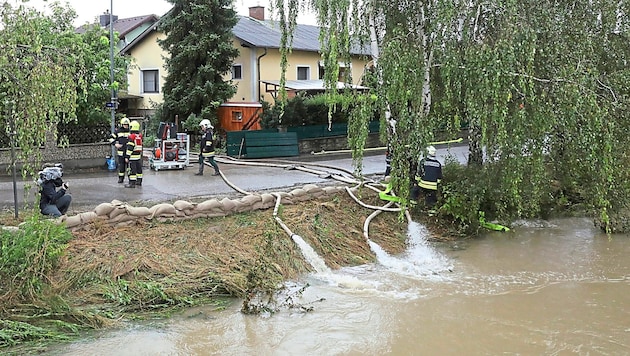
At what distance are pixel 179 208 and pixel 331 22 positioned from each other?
393cm

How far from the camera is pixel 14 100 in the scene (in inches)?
229

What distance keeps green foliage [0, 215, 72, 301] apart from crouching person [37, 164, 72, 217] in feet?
5.46

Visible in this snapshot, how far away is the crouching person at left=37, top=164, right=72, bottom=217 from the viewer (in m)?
8.87

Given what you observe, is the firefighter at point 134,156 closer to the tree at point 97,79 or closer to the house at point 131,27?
the tree at point 97,79

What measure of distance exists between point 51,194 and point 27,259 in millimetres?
2423

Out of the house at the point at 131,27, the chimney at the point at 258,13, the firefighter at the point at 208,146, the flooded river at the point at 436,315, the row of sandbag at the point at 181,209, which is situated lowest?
the flooded river at the point at 436,315

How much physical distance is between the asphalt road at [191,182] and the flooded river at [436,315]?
12.5 feet

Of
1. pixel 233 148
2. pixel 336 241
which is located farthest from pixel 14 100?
pixel 233 148

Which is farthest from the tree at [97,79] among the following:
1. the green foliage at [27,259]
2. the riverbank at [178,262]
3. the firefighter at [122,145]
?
the green foliage at [27,259]

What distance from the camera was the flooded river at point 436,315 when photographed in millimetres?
6465

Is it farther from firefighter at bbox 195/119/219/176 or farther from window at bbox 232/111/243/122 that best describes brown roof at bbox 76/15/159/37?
firefighter at bbox 195/119/219/176

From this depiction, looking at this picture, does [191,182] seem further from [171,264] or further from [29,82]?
[29,82]

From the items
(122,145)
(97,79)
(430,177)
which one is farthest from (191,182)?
(430,177)

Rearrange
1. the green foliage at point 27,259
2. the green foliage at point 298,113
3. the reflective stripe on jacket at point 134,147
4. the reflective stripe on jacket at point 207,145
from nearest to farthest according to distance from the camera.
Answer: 1. the green foliage at point 27,259
2. the reflective stripe on jacket at point 134,147
3. the reflective stripe on jacket at point 207,145
4. the green foliage at point 298,113
